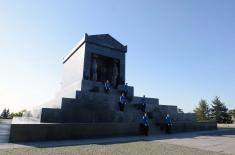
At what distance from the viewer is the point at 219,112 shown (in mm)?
63531

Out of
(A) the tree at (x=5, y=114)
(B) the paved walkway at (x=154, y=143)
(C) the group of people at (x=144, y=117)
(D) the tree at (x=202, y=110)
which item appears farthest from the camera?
(D) the tree at (x=202, y=110)

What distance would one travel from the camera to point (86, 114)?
52.4 ft

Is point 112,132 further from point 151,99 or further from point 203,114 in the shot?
point 203,114

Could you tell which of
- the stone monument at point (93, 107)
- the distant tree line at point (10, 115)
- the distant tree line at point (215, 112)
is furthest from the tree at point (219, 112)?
the distant tree line at point (10, 115)

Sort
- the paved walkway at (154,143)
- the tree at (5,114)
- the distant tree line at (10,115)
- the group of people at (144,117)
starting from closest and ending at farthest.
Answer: the paved walkway at (154,143)
the group of people at (144,117)
the distant tree line at (10,115)
the tree at (5,114)

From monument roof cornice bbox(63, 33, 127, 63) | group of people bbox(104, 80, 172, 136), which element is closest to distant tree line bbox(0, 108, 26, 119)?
monument roof cornice bbox(63, 33, 127, 63)

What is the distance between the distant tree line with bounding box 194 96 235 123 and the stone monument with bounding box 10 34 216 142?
4340cm

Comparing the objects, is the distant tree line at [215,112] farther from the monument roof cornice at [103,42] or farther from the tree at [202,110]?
the monument roof cornice at [103,42]

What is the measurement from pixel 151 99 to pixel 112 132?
10.7 meters

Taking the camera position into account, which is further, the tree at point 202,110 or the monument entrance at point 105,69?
the tree at point 202,110

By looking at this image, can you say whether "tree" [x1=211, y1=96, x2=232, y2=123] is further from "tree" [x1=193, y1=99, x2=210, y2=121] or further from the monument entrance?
the monument entrance

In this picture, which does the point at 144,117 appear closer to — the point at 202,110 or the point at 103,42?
the point at 103,42

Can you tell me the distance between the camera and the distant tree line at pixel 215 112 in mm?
61869

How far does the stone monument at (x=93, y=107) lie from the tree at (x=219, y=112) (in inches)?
1749
